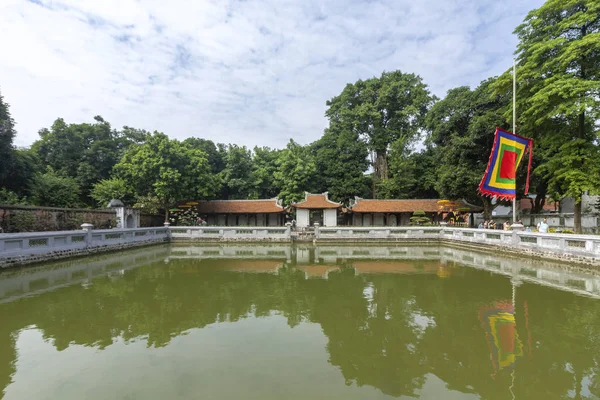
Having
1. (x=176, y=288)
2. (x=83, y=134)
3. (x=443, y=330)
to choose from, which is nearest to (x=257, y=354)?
(x=443, y=330)

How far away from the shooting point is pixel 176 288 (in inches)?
297

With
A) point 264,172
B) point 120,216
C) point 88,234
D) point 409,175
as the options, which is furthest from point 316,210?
point 88,234

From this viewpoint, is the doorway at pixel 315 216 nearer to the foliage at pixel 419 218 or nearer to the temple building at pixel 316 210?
the temple building at pixel 316 210

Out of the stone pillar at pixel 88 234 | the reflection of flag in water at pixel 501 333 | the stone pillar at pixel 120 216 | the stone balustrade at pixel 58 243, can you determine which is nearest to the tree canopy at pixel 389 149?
the stone pillar at pixel 120 216

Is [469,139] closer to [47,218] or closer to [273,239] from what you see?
[273,239]

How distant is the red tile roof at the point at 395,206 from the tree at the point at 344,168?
3.01 m

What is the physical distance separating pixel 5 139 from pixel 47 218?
31.3 feet

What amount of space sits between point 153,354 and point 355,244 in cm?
1541

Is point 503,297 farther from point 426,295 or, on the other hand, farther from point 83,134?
point 83,134

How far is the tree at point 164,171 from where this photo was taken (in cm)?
2166

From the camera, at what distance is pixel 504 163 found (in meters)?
13.6

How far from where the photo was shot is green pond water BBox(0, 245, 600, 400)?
10.8 ft

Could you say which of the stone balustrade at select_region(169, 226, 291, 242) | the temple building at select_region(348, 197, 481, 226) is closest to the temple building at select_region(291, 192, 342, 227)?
the temple building at select_region(348, 197, 481, 226)

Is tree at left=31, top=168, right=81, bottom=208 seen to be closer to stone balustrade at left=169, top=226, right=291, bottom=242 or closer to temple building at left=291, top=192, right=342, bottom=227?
stone balustrade at left=169, top=226, right=291, bottom=242
